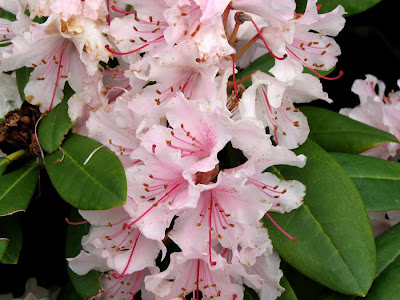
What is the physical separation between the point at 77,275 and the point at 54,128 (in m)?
0.31

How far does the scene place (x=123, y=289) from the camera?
4.09ft

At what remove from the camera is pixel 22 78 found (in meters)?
1.33

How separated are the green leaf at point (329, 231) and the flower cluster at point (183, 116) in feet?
0.12

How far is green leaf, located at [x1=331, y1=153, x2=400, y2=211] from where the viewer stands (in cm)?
125

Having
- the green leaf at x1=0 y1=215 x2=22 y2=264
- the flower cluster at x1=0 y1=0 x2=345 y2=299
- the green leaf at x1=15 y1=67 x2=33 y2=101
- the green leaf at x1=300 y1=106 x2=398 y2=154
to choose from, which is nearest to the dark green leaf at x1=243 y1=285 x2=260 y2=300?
the flower cluster at x1=0 y1=0 x2=345 y2=299

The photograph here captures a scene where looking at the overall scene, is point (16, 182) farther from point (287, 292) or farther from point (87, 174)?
point (287, 292)

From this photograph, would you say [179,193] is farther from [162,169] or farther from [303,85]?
[303,85]

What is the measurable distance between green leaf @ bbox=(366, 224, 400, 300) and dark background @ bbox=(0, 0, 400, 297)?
25.8 inches

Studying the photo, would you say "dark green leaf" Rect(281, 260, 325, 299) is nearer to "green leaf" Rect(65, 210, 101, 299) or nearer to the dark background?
"green leaf" Rect(65, 210, 101, 299)

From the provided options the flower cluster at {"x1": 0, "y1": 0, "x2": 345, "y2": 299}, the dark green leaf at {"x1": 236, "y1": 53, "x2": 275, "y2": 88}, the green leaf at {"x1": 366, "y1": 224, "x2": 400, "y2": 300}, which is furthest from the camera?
the dark green leaf at {"x1": 236, "y1": 53, "x2": 275, "y2": 88}

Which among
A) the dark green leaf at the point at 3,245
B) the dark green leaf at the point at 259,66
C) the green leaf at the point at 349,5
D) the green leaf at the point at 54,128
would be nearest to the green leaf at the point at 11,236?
the dark green leaf at the point at 3,245

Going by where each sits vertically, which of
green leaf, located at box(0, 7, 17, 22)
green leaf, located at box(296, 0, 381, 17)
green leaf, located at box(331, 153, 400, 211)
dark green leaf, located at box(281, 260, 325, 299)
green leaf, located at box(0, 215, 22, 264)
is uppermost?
green leaf, located at box(296, 0, 381, 17)

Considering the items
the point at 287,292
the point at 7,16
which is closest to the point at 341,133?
the point at 287,292

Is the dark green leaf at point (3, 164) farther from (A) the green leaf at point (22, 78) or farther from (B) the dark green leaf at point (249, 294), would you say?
(B) the dark green leaf at point (249, 294)
